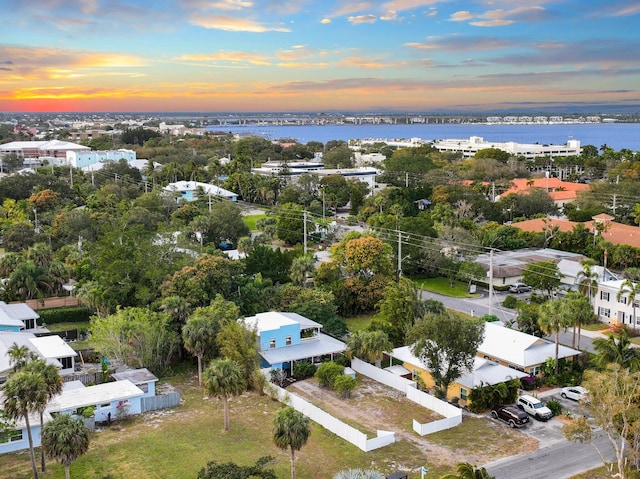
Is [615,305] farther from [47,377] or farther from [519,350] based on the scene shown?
[47,377]

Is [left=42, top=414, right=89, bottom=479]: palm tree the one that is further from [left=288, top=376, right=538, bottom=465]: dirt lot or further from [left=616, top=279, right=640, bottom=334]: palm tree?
[left=616, top=279, right=640, bottom=334]: palm tree

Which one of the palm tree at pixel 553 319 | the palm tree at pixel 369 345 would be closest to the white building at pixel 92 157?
the palm tree at pixel 369 345

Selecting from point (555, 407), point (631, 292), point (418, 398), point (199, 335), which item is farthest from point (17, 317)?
point (631, 292)

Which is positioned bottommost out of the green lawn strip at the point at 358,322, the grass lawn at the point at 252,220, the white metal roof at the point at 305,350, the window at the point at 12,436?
the green lawn strip at the point at 358,322

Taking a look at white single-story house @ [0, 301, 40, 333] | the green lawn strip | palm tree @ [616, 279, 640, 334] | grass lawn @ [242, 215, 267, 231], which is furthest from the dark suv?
grass lawn @ [242, 215, 267, 231]

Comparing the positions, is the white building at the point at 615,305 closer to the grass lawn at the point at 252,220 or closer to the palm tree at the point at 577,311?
the palm tree at the point at 577,311

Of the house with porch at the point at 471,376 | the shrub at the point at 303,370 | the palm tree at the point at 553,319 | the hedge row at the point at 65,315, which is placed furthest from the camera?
the hedge row at the point at 65,315
